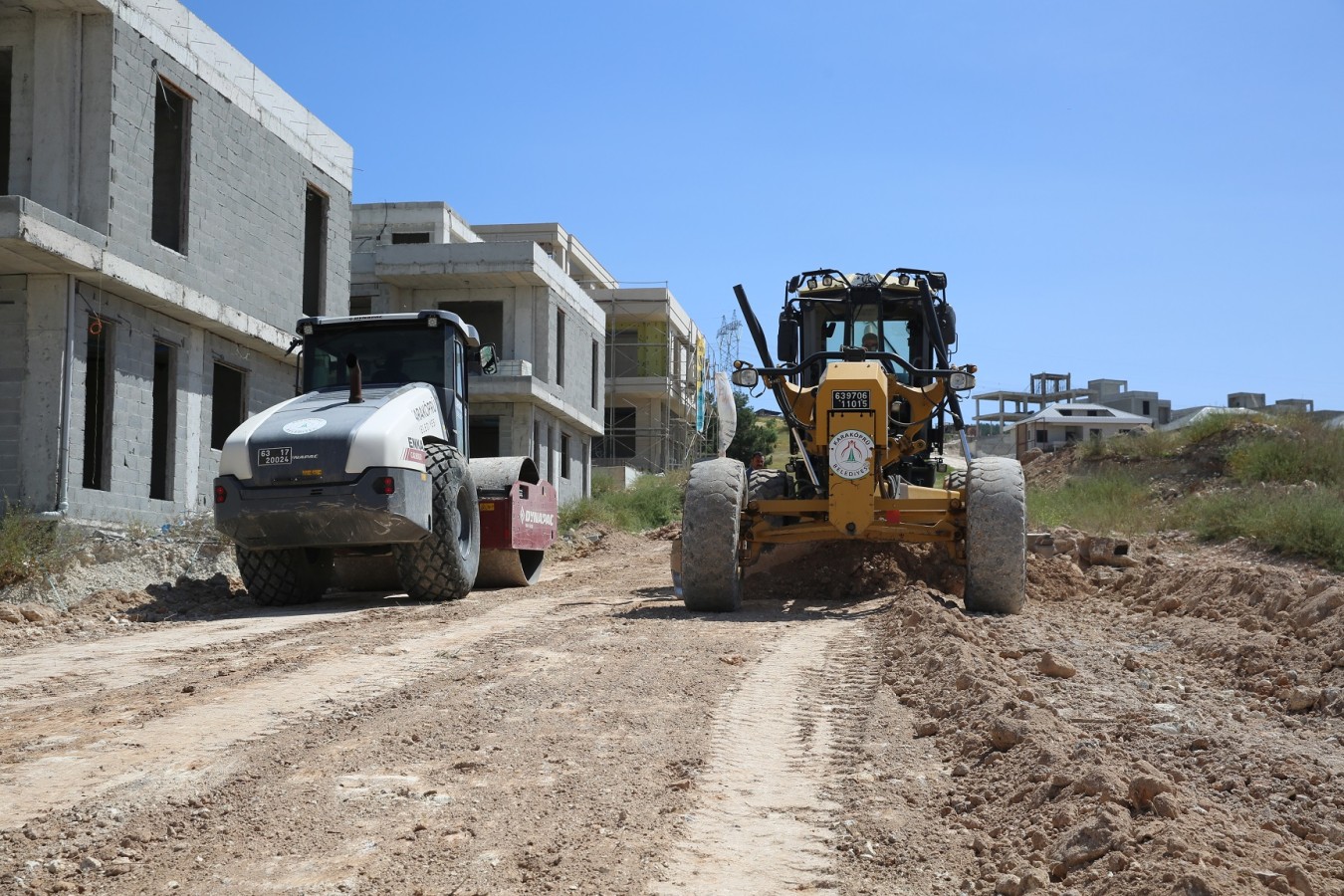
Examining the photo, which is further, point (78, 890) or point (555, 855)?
point (555, 855)

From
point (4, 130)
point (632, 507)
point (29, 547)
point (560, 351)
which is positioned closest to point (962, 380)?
point (29, 547)

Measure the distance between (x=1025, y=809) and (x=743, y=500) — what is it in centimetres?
674

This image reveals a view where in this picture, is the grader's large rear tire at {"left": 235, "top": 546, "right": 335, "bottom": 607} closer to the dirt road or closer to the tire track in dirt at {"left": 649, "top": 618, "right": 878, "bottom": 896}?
the dirt road

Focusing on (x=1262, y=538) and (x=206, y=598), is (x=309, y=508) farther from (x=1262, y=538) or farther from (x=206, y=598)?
(x=1262, y=538)

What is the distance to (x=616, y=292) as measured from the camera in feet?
160

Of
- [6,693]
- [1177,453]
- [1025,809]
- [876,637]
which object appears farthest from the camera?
[1177,453]

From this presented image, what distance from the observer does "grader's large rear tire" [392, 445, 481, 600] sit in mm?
12453

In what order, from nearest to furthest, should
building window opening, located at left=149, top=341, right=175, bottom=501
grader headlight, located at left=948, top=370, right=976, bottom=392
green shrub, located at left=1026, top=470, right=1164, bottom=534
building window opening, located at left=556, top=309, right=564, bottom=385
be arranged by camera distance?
1. grader headlight, located at left=948, top=370, right=976, bottom=392
2. building window opening, located at left=149, top=341, right=175, bottom=501
3. green shrub, located at left=1026, top=470, right=1164, bottom=534
4. building window opening, located at left=556, top=309, right=564, bottom=385

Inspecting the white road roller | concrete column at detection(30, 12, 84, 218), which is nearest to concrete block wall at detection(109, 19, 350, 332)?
concrete column at detection(30, 12, 84, 218)

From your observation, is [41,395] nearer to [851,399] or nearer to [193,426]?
[193,426]

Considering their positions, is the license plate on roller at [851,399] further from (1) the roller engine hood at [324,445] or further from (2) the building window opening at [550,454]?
(2) the building window opening at [550,454]

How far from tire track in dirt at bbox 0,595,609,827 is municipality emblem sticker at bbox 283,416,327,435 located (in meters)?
3.60

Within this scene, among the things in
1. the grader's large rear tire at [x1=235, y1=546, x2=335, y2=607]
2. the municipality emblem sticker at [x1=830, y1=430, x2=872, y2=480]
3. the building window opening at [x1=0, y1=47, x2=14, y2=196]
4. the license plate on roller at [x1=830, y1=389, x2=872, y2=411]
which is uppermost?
the building window opening at [x1=0, y1=47, x2=14, y2=196]

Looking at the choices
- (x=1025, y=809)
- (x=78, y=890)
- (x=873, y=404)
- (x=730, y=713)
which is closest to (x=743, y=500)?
(x=873, y=404)
